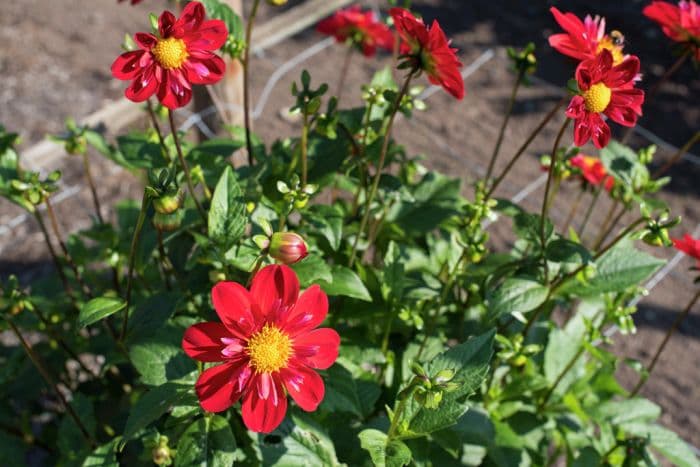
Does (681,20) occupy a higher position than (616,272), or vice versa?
(681,20)

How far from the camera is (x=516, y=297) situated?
138cm

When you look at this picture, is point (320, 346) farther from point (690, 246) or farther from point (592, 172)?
point (592, 172)

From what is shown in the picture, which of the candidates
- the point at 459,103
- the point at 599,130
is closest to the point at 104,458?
the point at 599,130

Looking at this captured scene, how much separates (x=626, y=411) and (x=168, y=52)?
4.54 feet

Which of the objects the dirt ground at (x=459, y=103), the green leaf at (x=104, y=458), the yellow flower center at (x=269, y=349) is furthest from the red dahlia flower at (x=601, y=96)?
the dirt ground at (x=459, y=103)

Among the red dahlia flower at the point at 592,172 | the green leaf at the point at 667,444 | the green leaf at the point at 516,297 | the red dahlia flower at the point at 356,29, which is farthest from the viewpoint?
the red dahlia flower at the point at 356,29

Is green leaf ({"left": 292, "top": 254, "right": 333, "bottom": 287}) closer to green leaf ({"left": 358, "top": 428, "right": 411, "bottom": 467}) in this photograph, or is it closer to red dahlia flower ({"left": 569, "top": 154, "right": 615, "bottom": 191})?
green leaf ({"left": 358, "top": 428, "right": 411, "bottom": 467})

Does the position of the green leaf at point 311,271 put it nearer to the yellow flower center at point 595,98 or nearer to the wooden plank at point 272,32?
the yellow flower center at point 595,98

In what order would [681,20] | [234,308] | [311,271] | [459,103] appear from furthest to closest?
1. [459,103]
2. [681,20]
3. [311,271]
4. [234,308]

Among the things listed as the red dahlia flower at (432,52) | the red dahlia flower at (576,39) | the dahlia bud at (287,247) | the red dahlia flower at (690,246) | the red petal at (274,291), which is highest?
the red dahlia flower at (432,52)

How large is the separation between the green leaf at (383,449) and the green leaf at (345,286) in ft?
0.86

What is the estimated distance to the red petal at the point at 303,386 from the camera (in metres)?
1.06

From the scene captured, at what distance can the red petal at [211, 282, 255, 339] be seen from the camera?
1.02m

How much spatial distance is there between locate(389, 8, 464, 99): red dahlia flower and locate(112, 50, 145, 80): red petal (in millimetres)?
446
